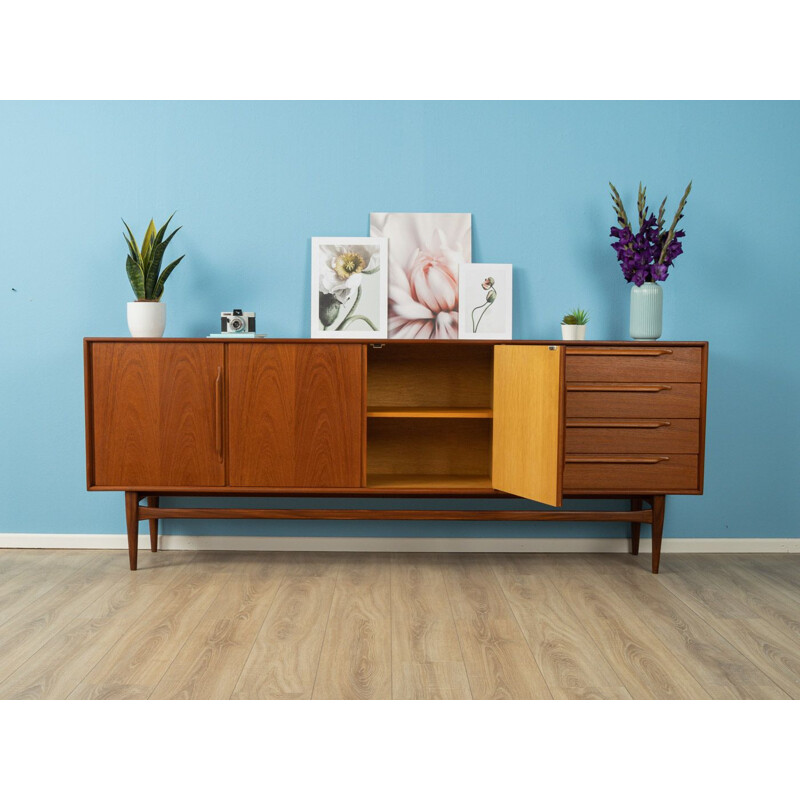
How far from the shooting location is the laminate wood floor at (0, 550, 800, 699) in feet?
6.38

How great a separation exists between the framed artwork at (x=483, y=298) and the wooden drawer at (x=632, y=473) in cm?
68

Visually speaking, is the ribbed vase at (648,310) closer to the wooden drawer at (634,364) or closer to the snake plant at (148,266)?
the wooden drawer at (634,364)

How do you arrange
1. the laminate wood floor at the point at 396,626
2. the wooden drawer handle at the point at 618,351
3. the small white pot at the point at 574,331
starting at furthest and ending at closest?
1. the small white pot at the point at 574,331
2. the wooden drawer handle at the point at 618,351
3. the laminate wood floor at the point at 396,626

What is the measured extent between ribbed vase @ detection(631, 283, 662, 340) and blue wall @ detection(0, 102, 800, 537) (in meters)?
0.22

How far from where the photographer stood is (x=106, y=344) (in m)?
2.86

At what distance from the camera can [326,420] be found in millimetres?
2869

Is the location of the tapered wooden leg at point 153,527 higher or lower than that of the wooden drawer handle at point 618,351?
lower

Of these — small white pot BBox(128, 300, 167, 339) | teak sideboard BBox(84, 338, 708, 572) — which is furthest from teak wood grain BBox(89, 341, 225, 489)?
small white pot BBox(128, 300, 167, 339)

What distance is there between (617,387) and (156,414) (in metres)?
1.71

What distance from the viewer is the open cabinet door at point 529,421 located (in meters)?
2.63

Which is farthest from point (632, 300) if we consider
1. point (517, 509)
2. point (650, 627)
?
point (650, 627)

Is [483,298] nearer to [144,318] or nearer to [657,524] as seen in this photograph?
[657,524]

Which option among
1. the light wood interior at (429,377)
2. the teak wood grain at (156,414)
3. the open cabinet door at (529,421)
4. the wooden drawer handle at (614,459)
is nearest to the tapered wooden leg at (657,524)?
the wooden drawer handle at (614,459)
